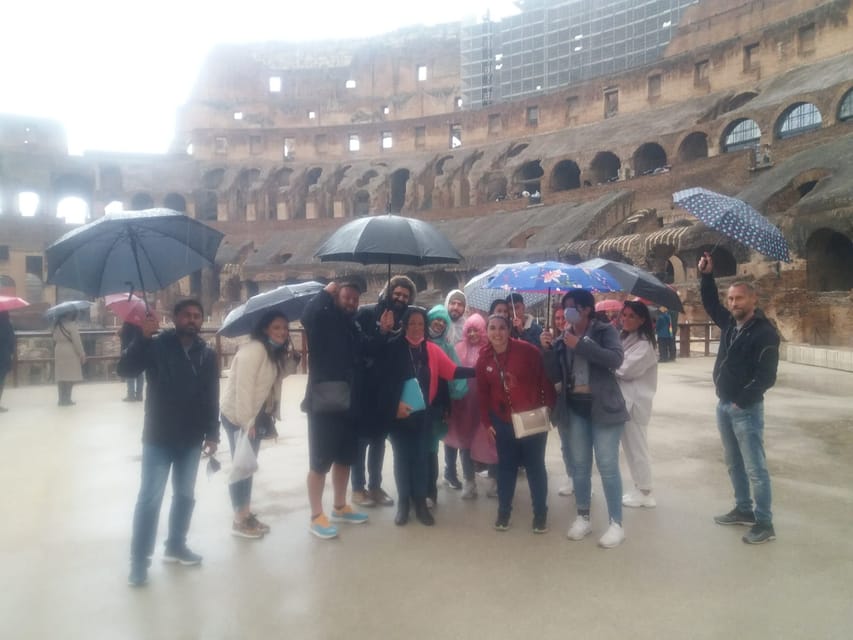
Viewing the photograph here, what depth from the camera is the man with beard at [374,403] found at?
14.5ft

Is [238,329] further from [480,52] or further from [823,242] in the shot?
[480,52]

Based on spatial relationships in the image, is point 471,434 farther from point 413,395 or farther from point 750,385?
point 750,385

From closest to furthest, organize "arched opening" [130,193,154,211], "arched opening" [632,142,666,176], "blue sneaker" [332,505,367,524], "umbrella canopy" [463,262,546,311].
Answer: "blue sneaker" [332,505,367,524]
"umbrella canopy" [463,262,546,311]
"arched opening" [632,142,666,176]
"arched opening" [130,193,154,211]

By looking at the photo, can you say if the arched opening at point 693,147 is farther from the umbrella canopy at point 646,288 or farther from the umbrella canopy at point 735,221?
the umbrella canopy at point 735,221

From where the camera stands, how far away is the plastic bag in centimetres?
399

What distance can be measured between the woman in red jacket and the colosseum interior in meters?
14.4

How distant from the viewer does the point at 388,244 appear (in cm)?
464

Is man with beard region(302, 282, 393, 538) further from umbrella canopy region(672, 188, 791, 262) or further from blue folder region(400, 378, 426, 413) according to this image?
umbrella canopy region(672, 188, 791, 262)

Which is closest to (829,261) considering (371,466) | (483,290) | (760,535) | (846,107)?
(846,107)

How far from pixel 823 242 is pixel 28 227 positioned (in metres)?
41.6

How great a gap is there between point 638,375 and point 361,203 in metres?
39.4

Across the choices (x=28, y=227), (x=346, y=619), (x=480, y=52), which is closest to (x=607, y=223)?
(x=346, y=619)

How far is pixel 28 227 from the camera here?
3803cm

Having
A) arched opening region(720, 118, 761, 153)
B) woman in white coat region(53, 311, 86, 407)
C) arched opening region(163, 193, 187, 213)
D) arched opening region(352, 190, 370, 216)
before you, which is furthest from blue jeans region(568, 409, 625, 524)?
arched opening region(163, 193, 187, 213)
